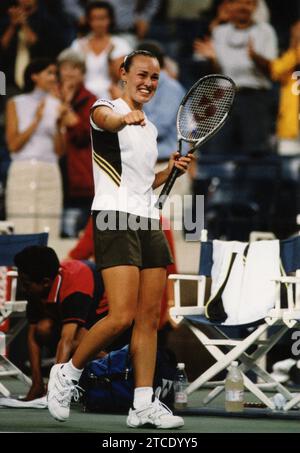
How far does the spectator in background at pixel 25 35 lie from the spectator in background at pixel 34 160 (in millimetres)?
1044

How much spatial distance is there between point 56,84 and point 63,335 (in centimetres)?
386

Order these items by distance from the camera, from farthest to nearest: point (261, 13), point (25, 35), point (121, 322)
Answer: point (25, 35) → point (261, 13) → point (121, 322)

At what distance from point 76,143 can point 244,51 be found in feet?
5.76

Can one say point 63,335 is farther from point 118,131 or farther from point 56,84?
point 56,84

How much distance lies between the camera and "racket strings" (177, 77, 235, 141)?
6551 millimetres

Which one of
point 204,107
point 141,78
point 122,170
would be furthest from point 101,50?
point 122,170

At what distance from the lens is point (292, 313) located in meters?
7.21

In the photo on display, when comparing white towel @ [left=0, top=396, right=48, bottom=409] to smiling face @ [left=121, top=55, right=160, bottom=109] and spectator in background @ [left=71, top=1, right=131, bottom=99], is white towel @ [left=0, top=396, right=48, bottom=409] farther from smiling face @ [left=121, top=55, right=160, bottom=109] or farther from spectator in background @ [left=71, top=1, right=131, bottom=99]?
spectator in background @ [left=71, top=1, right=131, bottom=99]

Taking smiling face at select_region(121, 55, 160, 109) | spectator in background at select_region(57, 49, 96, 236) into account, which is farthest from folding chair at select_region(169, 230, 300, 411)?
spectator in background at select_region(57, 49, 96, 236)

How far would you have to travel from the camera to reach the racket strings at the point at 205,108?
6551 millimetres

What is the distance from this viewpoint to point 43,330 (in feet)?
25.0

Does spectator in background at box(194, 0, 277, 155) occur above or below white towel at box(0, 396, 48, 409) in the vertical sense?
above

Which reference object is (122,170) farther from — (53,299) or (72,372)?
(53,299)

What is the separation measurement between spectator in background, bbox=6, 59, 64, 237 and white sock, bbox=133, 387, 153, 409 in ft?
14.5
